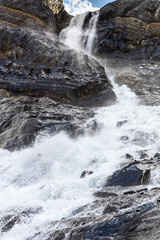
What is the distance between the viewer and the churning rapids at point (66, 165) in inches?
255

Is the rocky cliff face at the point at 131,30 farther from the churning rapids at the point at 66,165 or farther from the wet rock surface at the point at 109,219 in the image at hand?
the wet rock surface at the point at 109,219

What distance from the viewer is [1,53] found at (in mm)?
21641

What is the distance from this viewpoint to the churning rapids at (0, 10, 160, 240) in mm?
6465

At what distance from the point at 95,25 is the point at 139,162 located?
24447 millimetres

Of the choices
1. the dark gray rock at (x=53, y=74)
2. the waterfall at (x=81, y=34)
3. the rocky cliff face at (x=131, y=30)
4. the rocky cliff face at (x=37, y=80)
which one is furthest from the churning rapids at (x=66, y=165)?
the waterfall at (x=81, y=34)

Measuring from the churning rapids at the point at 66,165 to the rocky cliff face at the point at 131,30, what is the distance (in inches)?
425

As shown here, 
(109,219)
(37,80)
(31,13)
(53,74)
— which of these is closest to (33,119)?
(37,80)

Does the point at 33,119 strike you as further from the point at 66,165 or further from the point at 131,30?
the point at 131,30

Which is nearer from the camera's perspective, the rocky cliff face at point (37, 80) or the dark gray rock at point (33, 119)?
the dark gray rock at point (33, 119)

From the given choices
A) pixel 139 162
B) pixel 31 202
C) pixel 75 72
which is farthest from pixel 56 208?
pixel 75 72

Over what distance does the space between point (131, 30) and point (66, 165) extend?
20.5 metres

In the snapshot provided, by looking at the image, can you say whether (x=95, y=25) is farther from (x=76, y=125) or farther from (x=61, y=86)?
(x=76, y=125)

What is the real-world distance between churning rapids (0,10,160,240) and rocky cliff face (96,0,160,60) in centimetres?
1079

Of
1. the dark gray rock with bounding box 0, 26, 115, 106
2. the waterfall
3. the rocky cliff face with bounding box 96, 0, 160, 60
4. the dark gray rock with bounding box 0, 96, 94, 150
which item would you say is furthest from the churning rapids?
the waterfall
